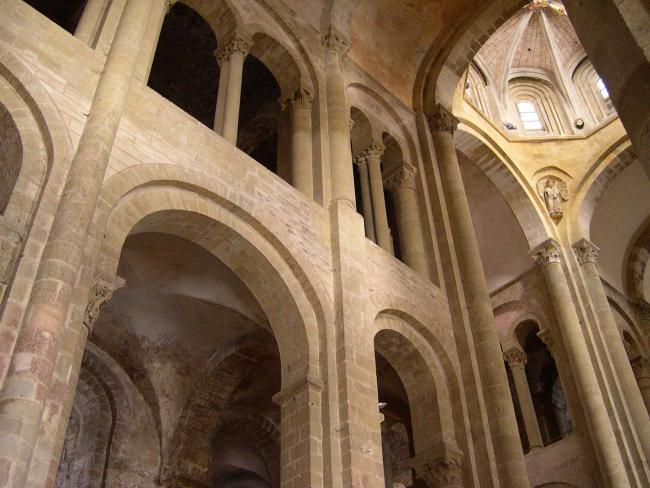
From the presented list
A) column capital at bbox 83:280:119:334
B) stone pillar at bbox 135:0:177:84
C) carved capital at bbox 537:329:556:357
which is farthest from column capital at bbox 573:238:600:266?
column capital at bbox 83:280:119:334

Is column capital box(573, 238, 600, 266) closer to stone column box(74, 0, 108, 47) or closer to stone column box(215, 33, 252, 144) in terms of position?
stone column box(215, 33, 252, 144)

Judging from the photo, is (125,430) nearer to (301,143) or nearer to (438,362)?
(438,362)

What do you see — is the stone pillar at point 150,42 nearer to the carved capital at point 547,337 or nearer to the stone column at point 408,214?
the stone column at point 408,214

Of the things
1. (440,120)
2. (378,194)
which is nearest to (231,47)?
(378,194)

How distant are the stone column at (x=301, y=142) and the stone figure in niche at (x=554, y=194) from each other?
848 cm

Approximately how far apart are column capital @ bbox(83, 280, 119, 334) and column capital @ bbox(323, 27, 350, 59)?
294 inches

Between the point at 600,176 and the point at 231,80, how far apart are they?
11.3 meters

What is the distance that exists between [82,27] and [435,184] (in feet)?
22.5

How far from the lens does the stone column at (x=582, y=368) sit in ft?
41.3

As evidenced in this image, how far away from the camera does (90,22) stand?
812 centimetres

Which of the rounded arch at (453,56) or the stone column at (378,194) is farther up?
the rounded arch at (453,56)

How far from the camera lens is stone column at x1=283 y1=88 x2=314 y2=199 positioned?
10070mm

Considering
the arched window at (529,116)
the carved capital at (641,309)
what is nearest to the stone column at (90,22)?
the arched window at (529,116)

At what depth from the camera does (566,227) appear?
17.0 m
